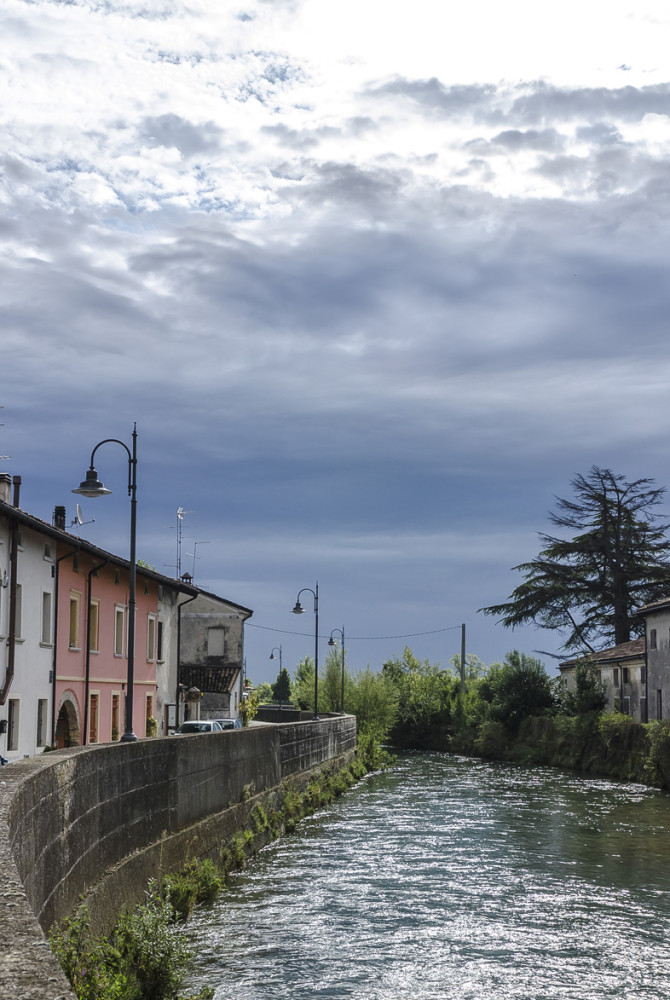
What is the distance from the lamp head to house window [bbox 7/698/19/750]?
7.22 m

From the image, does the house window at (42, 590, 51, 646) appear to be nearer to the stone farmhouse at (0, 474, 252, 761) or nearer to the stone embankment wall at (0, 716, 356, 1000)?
the stone farmhouse at (0, 474, 252, 761)

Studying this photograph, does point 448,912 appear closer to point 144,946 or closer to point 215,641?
point 144,946

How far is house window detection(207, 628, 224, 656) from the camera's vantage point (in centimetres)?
5309

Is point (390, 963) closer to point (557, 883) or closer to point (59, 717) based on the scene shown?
point (557, 883)

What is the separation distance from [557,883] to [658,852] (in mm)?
4746

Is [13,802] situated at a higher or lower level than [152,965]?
higher

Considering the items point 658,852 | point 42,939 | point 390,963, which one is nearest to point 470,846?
point 658,852

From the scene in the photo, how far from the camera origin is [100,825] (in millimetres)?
11359

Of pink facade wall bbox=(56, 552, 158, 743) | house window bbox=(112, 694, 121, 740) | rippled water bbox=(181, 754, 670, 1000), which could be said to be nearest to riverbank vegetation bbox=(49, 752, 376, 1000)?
rippled water bbox=(181, 754, 670, 1000)

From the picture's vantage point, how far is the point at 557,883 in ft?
60.2

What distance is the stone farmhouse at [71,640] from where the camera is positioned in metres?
23.3

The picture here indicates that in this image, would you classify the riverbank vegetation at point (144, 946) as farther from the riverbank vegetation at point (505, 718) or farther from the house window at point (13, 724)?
the riverbank vegetation at point (505, 718)

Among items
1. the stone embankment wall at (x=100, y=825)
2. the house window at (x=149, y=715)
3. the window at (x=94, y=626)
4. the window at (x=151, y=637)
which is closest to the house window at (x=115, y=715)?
the window at (x=94, y=626)

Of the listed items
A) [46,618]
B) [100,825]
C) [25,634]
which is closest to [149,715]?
[46,618]
